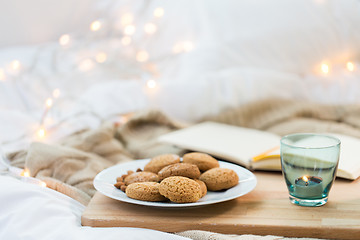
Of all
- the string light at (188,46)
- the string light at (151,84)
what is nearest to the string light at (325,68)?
the string light at (188,46)

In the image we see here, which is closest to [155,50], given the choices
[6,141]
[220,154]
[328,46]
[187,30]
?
[187,30]

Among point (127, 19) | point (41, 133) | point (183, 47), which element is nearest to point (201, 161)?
point (41, 133)

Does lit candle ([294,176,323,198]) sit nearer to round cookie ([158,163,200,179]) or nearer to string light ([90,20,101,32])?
round cookie ([158,163,200,179])

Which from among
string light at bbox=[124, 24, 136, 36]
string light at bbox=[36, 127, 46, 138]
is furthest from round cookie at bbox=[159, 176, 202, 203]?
string light at bbox=[124, 24, 136, 36]

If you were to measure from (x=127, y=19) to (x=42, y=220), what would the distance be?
48.5 inches

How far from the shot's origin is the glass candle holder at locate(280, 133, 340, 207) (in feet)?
2.05

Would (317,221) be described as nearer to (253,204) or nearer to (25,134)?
(253,204)

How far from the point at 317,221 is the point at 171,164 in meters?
0.24

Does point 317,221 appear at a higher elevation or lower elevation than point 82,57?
lower

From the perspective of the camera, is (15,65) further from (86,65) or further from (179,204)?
(179,204)

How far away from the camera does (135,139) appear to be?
44.7 inches

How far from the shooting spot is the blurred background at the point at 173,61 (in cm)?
127

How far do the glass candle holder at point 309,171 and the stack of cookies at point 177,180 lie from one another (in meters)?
0.09

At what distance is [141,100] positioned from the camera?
1297mm
